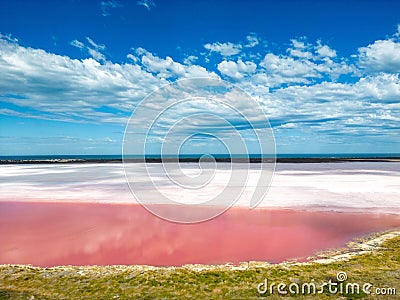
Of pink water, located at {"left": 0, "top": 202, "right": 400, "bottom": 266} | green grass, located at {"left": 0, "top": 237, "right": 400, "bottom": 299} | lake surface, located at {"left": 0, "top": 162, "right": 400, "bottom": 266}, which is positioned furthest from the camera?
lake surface, located at {"left": 0, "top": 162, "right": 400, "bottom": 266}

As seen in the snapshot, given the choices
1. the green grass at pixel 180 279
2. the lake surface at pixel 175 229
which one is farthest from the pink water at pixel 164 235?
the green grass at pixel 180 279

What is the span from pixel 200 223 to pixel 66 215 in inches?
243

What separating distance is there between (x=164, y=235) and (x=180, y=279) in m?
3.99

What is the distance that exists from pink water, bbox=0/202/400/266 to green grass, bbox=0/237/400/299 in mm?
804

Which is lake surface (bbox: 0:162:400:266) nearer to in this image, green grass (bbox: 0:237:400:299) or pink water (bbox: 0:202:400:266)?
pink water (bbox: 0:202:400:266)

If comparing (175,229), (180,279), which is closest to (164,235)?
(175,229)

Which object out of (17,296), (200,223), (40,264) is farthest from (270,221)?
(17,296)

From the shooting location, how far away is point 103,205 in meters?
16.1

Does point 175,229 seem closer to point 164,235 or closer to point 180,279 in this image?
point 164,235

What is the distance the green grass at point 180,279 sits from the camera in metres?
6.30

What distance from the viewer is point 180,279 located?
23.4 feet

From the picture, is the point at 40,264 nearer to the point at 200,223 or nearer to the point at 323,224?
→ the point at 200,223

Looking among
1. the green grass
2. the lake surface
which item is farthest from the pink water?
the green grass

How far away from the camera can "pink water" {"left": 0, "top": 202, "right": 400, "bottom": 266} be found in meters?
8.87
